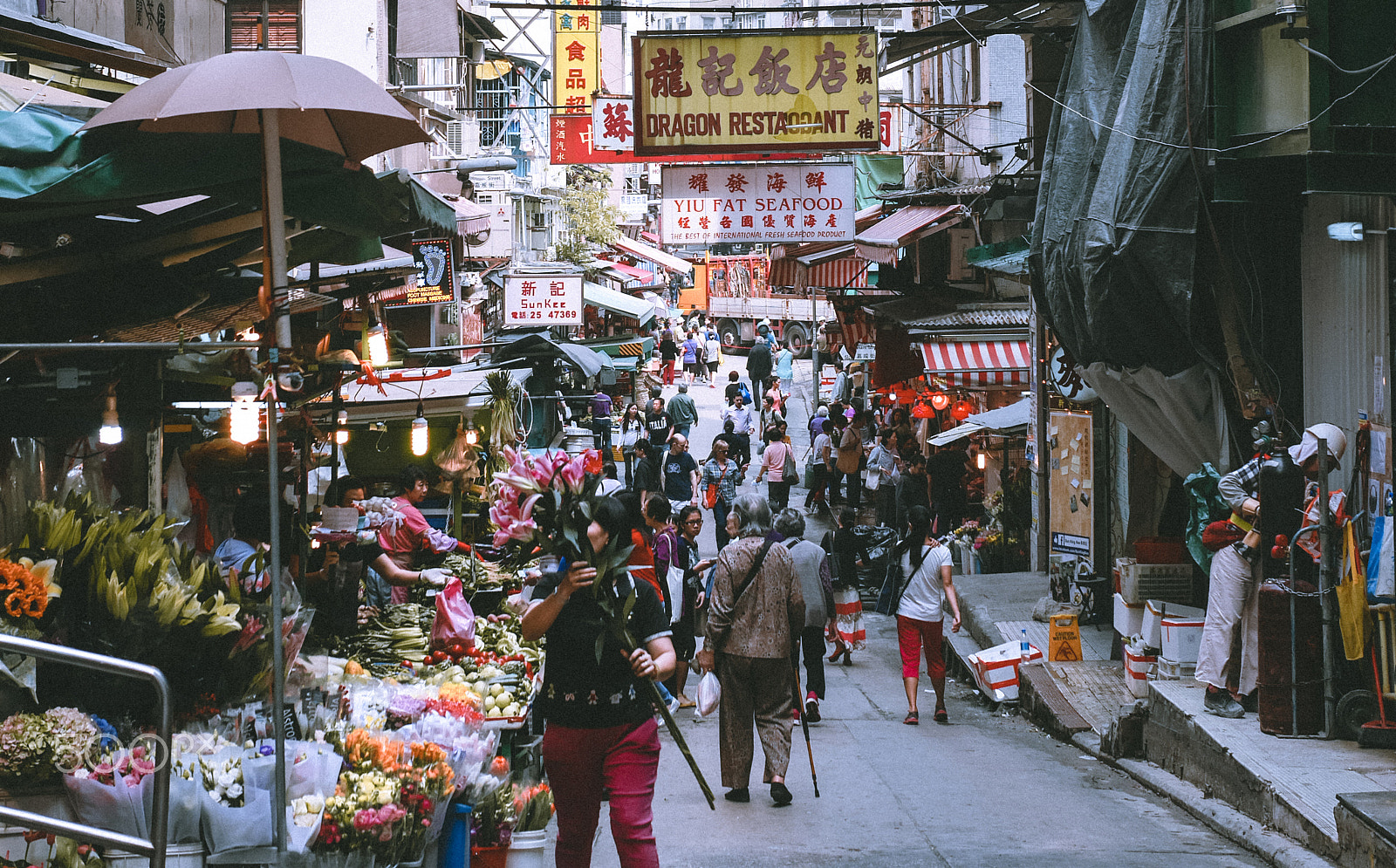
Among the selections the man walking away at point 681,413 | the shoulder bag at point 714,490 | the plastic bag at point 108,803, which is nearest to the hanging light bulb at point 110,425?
the plastic bag at point 108,803

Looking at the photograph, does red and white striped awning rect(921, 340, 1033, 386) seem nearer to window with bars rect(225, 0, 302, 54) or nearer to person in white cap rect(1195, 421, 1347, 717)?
person in white cap rect(1195, 421, 1347, 717)

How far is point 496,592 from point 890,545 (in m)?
8.54

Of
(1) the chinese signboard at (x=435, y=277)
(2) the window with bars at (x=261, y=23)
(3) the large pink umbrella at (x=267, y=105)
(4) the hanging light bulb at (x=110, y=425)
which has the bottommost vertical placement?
(4) the hanging light bulb at (x=110, y=425)

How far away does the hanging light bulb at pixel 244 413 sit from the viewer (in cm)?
516

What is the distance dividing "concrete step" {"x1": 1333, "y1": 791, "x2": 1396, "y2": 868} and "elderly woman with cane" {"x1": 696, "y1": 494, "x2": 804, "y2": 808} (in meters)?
3.04

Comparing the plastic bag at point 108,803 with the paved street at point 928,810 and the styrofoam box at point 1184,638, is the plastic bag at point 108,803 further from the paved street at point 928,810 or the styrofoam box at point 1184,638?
the styrofoam box at point 1184,638

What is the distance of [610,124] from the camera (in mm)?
16188

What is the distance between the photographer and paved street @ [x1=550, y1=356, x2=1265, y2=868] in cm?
634

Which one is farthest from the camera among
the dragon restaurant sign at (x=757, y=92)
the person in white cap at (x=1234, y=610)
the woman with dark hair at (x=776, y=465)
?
the woman with dark hair at (x=776, y=465)

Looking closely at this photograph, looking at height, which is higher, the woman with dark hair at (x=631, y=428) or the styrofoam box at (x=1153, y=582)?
the woman with dark hair at (x=631, y=428)

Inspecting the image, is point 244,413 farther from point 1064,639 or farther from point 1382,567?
point 1064,639

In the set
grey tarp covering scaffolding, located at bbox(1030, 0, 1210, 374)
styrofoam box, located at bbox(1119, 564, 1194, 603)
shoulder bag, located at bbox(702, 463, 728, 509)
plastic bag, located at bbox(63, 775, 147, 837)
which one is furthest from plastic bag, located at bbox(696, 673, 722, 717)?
shoulder bag, located at bbox(702, 463, 728, 509)

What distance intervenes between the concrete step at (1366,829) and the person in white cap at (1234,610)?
202cm

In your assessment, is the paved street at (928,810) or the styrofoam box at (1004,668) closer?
the paved street at (928,810)
